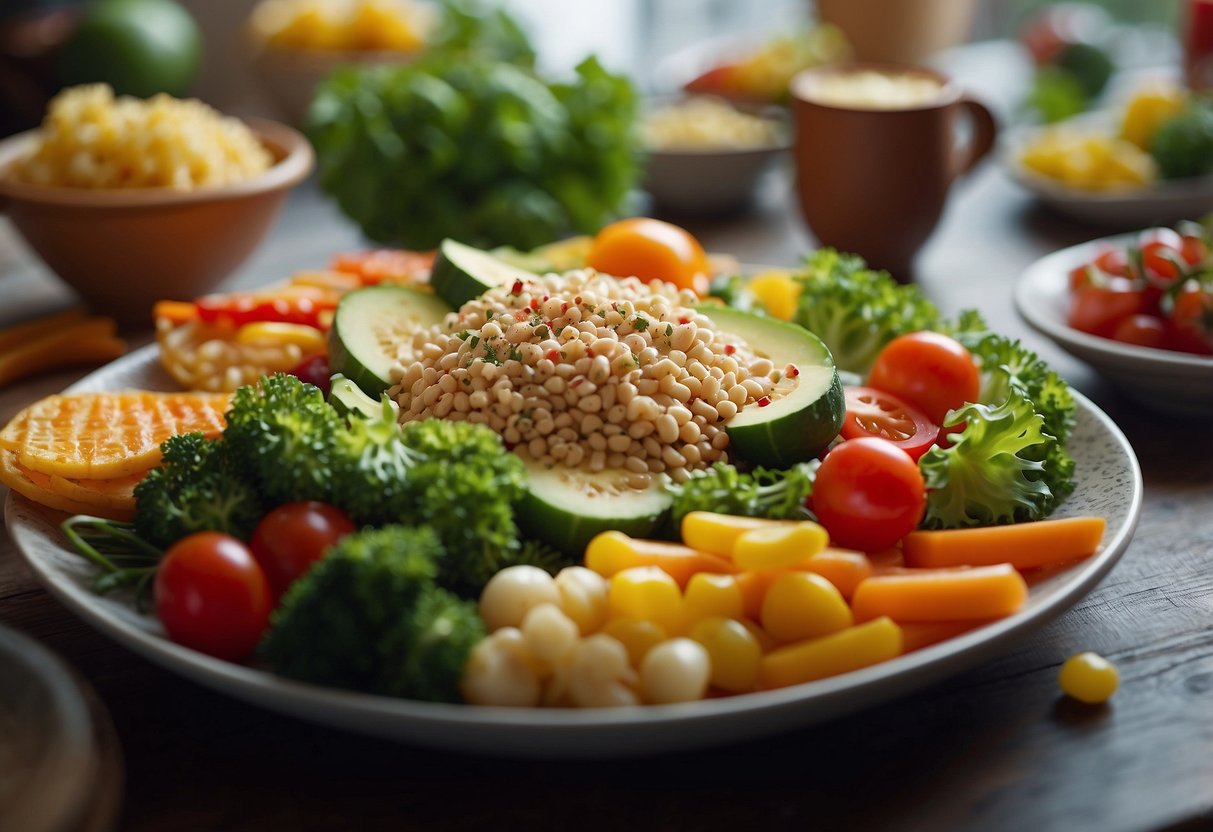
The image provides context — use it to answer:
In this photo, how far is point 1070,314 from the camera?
2443mm

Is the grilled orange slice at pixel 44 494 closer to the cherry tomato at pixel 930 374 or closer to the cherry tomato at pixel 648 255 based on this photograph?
the cherry tomato at pixel 648 255

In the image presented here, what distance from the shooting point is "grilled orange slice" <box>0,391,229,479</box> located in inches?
68.0

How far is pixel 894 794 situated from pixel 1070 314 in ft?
4.62

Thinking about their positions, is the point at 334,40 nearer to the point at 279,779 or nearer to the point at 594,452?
→ the point at 594,452

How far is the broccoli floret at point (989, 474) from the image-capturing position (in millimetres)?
1715

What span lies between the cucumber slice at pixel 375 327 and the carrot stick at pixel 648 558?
54 cm

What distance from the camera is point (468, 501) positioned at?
1.52 m

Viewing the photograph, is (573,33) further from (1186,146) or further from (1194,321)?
(1194,321)

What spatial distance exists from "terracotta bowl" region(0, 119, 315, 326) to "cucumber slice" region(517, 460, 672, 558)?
1358 mm

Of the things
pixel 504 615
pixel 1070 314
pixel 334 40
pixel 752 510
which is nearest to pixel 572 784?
pixel 504 615

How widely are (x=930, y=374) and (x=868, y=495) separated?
444 millimetres

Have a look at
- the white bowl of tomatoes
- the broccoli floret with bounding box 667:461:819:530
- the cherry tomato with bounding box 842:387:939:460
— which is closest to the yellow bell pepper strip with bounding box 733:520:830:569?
the broccoli floret with bounding box 667:461:819:530

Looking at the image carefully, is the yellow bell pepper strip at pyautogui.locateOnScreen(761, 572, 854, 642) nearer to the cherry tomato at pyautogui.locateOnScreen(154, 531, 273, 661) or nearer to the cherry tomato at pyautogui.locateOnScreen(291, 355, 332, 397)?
the cherry tomato at pyautogui.locateOnScreen(154, 531, 273, 661)

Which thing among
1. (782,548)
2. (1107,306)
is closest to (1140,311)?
(1107,306)
